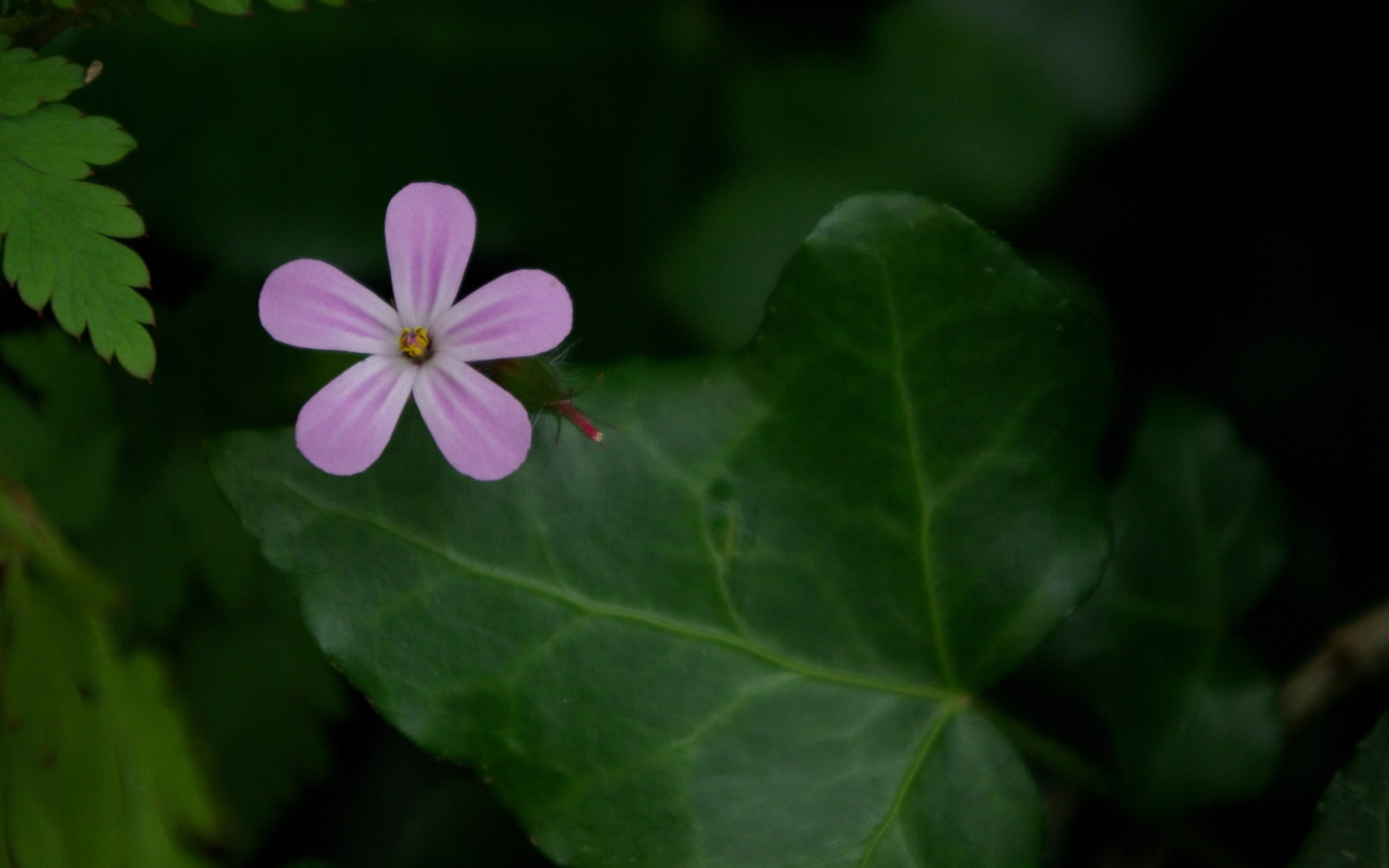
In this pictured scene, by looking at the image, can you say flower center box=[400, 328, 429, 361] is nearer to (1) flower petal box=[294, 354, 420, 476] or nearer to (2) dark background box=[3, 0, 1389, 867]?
(1) flower petal box=[294, 354, 420, 476]

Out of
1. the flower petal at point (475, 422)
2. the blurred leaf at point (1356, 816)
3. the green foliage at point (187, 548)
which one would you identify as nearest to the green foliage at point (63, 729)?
the green foliage at point (187, 548)

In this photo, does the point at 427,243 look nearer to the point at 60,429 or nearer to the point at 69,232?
the point at 69,232

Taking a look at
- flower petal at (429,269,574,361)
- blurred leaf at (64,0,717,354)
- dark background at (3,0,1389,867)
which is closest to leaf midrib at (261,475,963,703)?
flower petal at (429,269,574,361)

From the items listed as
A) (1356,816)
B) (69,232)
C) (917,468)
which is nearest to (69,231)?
(69,232)

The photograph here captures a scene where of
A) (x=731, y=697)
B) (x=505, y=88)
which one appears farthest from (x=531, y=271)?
(x=505, y=88)

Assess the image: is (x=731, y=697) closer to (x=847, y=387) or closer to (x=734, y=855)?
(x=734, y=855)

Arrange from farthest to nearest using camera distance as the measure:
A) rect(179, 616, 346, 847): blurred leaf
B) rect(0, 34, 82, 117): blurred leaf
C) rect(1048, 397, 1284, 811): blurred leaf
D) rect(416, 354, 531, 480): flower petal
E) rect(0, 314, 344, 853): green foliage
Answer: rect(179, 616, 346, 847): blurred leaf, rect(0, 314, 344, 853): green foliage, rect(1048, 397, 1284, 811): blurred leaf, rect(0, 34, 82, 117): blurred leaf, rect(416, 354, 531, 480): flower petal

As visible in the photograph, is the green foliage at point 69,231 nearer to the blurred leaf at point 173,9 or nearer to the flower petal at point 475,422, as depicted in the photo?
the blurred leaf at point 173,9
